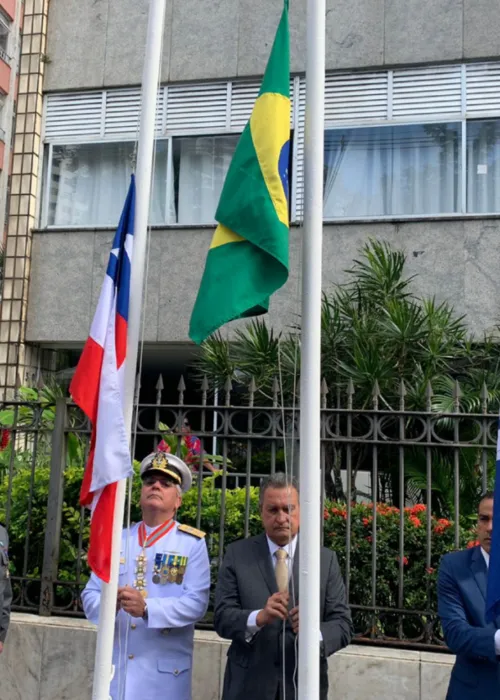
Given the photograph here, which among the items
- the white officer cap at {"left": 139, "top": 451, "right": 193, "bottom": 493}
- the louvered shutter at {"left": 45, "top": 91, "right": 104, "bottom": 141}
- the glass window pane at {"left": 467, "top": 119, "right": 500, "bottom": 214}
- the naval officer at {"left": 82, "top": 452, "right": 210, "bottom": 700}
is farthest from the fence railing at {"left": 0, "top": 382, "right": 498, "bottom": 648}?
the louvered shutter at {"left": 45, "top": 91, "right": 104, "bottom": 141}

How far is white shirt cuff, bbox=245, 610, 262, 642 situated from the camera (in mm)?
3596

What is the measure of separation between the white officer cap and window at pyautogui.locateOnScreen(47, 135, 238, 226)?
8272mm

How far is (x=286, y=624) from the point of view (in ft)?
12.2

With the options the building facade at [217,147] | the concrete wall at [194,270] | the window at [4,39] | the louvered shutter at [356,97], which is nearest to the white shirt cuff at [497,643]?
the concrete wall at [194,270]

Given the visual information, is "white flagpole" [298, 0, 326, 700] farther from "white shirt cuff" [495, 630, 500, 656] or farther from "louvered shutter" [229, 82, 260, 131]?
"louvered shutter" [229, 82, 260, 131]

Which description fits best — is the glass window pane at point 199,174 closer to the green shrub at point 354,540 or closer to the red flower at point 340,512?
the green shrub at point 354,540

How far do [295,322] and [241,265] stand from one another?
753cm

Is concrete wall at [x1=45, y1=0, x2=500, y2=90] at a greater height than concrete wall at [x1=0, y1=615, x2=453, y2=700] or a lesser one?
greater

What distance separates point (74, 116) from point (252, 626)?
10.7 meters

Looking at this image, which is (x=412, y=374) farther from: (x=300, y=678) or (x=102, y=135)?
(x=102, y=135)

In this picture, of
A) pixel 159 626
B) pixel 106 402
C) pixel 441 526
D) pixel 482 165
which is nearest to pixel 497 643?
pixel 159 626

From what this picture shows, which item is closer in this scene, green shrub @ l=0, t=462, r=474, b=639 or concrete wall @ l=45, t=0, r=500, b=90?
green shrub @ l=0, t=462, r=474, b=639

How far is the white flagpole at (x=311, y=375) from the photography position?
10.6 feet

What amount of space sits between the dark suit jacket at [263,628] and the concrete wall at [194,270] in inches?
281
